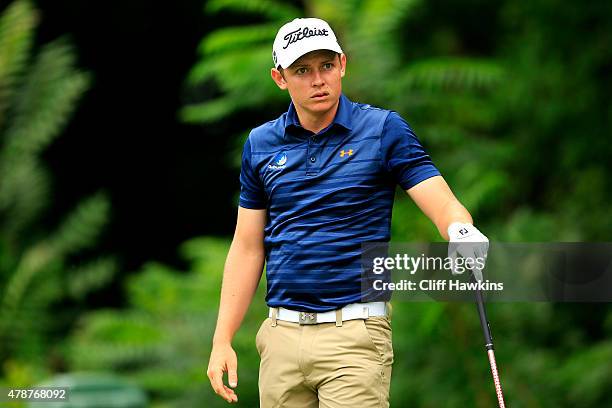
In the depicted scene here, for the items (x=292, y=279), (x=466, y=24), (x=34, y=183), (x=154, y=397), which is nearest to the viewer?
(x=292, y=279)

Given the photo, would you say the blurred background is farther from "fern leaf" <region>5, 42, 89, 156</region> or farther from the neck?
the neck

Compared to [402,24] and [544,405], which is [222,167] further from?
[544,405]

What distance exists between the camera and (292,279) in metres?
3.65

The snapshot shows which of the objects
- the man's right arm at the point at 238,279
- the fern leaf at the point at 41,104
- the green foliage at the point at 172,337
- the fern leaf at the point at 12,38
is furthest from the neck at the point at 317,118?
the fern leaf at the point at 41,104

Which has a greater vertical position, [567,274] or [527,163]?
[527,163]

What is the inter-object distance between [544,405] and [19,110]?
5190mm

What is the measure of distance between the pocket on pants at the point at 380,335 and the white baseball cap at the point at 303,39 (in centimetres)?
79

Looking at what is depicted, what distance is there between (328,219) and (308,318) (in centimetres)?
29

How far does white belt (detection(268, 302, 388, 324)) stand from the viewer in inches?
141

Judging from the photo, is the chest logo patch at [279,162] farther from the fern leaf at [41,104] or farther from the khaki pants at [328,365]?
the fern leaf at [41,104]

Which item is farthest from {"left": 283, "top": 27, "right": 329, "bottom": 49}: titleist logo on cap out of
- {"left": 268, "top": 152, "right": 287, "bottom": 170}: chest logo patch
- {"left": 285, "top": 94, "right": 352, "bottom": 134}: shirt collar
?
{"left": 268, "top": 152, "right": 287, "bottom": 170}: chest logo patch

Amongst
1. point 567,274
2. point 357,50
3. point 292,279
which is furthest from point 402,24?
point 292,279

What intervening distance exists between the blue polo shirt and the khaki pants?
0.08m

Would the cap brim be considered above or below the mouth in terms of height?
above
